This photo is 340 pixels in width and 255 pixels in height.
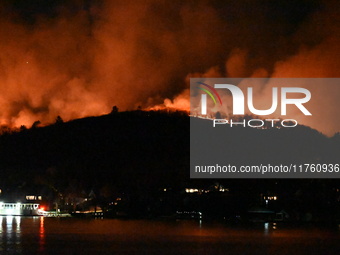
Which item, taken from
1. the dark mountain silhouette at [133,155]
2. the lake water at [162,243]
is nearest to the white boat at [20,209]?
the dark mountain silhouette at [133,155]

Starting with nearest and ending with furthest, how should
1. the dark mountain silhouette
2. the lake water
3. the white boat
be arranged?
1. the lake water
2. the white boat
3. the dark mountain silhouette

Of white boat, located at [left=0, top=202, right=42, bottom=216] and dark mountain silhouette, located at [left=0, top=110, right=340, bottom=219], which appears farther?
dark mountain silhouette, located at [left=0, top=110, right=340, bottom=219]

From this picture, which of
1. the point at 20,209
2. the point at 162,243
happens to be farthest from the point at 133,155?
the point at 162,243

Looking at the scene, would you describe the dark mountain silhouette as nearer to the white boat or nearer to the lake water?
the white boat

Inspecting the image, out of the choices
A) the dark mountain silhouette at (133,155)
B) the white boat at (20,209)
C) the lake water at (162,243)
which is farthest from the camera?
the dark mountain silhouette at (133,155)

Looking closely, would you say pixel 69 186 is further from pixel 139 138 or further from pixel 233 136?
pixel 139 138

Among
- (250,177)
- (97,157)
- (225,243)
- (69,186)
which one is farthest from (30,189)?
(225,243)

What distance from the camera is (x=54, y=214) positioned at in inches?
1848

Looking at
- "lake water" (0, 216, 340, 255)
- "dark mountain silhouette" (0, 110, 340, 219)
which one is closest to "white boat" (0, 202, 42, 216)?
"dark mountain silhouette" (0, 110, 340, 219)

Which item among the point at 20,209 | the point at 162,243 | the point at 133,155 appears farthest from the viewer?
the point at 133,155

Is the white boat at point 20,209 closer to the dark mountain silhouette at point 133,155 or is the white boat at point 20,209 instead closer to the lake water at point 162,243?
the dark mountain silhouette at point 133,155

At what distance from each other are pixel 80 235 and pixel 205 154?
32.5 m

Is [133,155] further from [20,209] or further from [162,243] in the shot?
[162,243]

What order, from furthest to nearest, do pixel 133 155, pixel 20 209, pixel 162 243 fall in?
pixel 133 155 < pixel 20 209 < pixel 162 243
